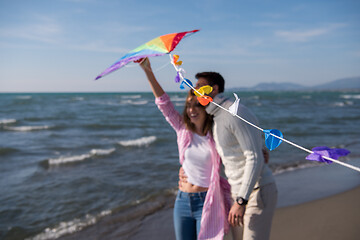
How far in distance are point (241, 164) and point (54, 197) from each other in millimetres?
4482

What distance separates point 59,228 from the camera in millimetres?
4109

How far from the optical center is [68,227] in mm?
4121

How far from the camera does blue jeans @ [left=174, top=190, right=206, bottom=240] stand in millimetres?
2168

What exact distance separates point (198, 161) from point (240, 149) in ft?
1.56

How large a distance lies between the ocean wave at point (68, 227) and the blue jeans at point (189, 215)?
98.8 inches

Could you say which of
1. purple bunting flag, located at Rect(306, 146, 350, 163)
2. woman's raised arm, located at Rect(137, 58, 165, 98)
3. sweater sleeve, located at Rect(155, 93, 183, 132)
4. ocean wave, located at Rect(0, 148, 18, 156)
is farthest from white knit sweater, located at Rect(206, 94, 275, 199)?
ocean wave, located at Rect(0, 148, 18, 156)

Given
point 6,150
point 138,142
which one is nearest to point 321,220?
point 138,142

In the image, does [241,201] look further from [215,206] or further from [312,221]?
[312,221]

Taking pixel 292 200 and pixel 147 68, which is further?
pixel 292 200

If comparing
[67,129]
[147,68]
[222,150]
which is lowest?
[67,129]

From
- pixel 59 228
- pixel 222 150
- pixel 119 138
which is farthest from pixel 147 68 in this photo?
pixel 119 138

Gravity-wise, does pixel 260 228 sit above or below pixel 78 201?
above

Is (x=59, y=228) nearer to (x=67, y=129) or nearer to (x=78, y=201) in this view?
(x=78, y=201)

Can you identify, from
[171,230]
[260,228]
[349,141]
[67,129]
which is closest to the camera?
[260,228]
